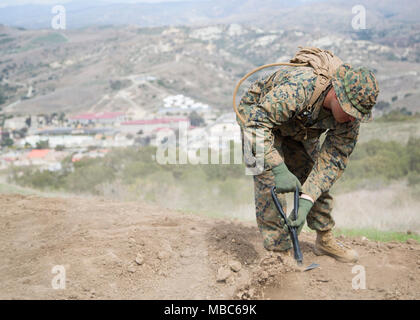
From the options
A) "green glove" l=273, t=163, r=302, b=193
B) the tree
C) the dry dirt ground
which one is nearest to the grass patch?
the dry dirt ground

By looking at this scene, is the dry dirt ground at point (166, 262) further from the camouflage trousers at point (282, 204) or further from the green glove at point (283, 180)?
the green glove at point (283, 180)

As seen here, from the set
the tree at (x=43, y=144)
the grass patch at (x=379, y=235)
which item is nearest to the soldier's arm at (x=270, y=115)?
the grass patch at (x=379, y=235)

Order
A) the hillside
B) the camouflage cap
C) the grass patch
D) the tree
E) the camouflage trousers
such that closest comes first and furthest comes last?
the camouflage cap → the camouflage trousers → the grass patch → the tree → the hillside

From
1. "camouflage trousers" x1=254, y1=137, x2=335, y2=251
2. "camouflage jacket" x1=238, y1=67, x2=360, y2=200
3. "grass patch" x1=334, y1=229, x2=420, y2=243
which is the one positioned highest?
"camouflage jacket" x1=238, y1=67, x2=360, y2=200

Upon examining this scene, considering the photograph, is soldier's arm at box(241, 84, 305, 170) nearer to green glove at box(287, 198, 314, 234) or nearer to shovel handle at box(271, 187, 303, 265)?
shovel handle at box(271, 187, 303, 265)

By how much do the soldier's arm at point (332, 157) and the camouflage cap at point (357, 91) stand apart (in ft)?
0.98

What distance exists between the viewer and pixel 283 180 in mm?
2637

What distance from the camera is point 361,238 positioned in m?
4.12

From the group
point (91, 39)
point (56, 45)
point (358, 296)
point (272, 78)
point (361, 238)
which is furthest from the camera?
point (91, 39)

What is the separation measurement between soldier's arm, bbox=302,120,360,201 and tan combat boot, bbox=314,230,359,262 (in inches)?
26.5

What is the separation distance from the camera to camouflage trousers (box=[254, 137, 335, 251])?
118 inches

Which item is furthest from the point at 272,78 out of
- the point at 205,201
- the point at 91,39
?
the point at 91,39

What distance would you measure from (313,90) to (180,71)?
259 feet
